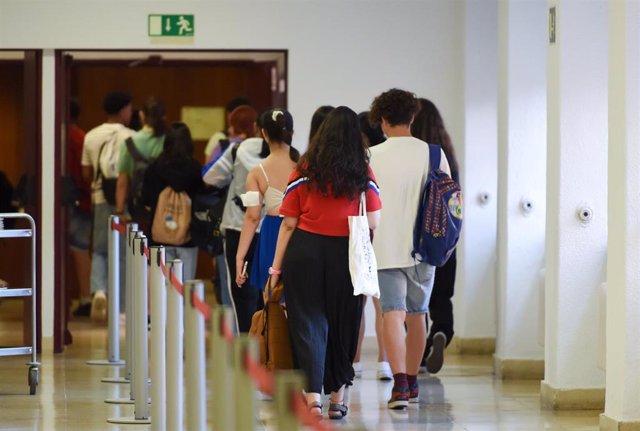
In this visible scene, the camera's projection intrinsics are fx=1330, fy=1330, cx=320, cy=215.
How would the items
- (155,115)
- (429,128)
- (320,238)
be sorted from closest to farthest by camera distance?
1. (320,238)
2. (429,128)
3. (155,115)

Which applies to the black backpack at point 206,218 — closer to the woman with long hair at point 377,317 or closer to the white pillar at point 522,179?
the woman with long hair at point 377,317

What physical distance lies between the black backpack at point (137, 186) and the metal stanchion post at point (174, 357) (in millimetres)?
4111

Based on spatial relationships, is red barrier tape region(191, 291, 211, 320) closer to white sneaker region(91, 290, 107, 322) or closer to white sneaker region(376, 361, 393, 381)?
white sneaker region(376, 361, 393, 381)

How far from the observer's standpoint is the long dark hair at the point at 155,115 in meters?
10.5

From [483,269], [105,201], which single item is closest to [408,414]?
[483,269]

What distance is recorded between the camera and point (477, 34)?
10141 millimetres

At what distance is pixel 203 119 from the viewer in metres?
15.8

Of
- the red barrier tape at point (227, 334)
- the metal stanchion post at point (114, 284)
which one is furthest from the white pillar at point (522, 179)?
the red barrier tape at point (227, 334)

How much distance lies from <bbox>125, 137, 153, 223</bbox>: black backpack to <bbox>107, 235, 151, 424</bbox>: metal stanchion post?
104 inches

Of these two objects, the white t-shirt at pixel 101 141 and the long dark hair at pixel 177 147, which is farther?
the white t-shirt at pixel 101 141

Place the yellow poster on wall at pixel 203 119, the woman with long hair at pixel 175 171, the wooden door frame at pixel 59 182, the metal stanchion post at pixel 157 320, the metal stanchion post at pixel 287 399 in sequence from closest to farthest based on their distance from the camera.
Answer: the metal stanchion post at pixel 287 399
the metal stanchion post at pixel 157 320
the woman with long hair at pixel 175 171
the wooden door frame at pixel 59 182
the yellow poster on wall at pixel 203 119

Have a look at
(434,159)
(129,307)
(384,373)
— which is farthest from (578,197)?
(129,307)

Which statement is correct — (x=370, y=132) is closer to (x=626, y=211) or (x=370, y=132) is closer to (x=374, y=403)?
(x=374, y=403)

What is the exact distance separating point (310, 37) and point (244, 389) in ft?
22.2
